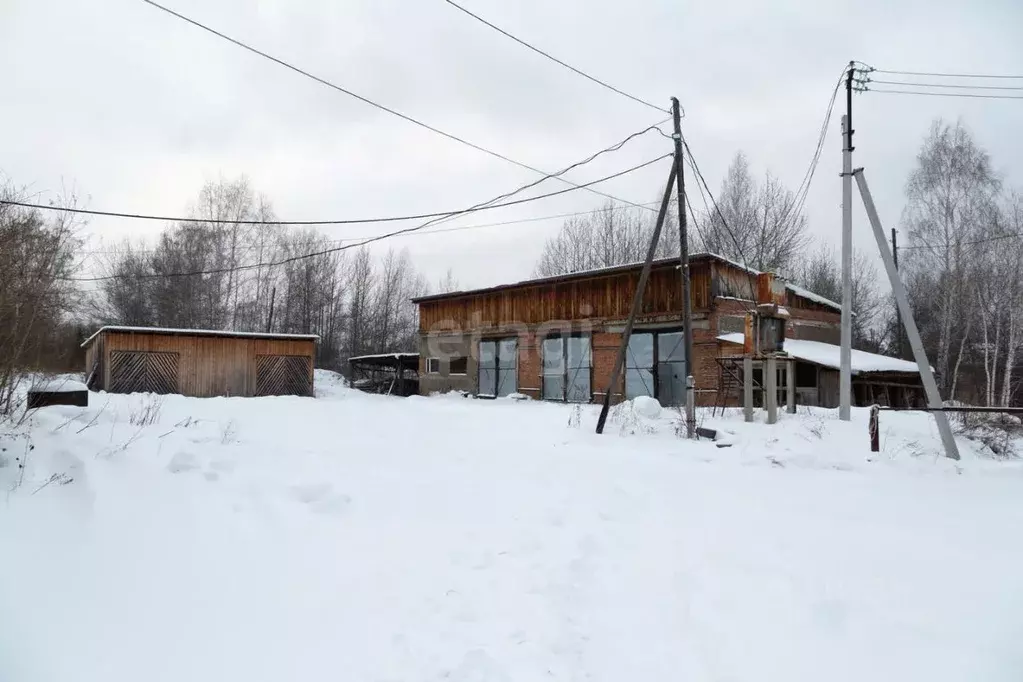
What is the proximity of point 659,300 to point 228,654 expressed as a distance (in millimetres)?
17784

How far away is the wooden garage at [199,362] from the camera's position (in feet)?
70.0

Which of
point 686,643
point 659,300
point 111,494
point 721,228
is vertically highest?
point 721,228

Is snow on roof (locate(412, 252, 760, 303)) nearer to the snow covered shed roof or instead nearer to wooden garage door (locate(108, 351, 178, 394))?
the snow covered shed roof

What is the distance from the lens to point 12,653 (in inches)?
111

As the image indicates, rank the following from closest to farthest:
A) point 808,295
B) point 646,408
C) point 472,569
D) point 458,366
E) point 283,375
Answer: point 472,569, point 646,408, point 808,295, point 283,375, point 458,366

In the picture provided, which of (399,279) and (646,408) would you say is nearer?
(646,408)

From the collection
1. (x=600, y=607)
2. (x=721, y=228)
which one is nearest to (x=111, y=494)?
(x=600, y=607)

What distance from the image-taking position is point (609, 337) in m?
20.9

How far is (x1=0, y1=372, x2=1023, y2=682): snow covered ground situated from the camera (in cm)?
319

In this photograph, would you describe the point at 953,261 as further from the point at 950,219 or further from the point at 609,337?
the point at 609,337

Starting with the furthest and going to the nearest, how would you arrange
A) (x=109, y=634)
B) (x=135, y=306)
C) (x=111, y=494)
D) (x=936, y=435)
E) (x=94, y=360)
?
(x=135, y=306) < (x=94, y=360) < (x=936, y=435) < (x=111, y=494) < (x=109, y=634)

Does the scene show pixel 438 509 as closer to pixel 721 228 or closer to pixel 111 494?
pixel 111 494

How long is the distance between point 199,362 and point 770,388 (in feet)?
67.3

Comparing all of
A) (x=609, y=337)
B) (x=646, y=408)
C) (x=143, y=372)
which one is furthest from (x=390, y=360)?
(x=646, y=408)
